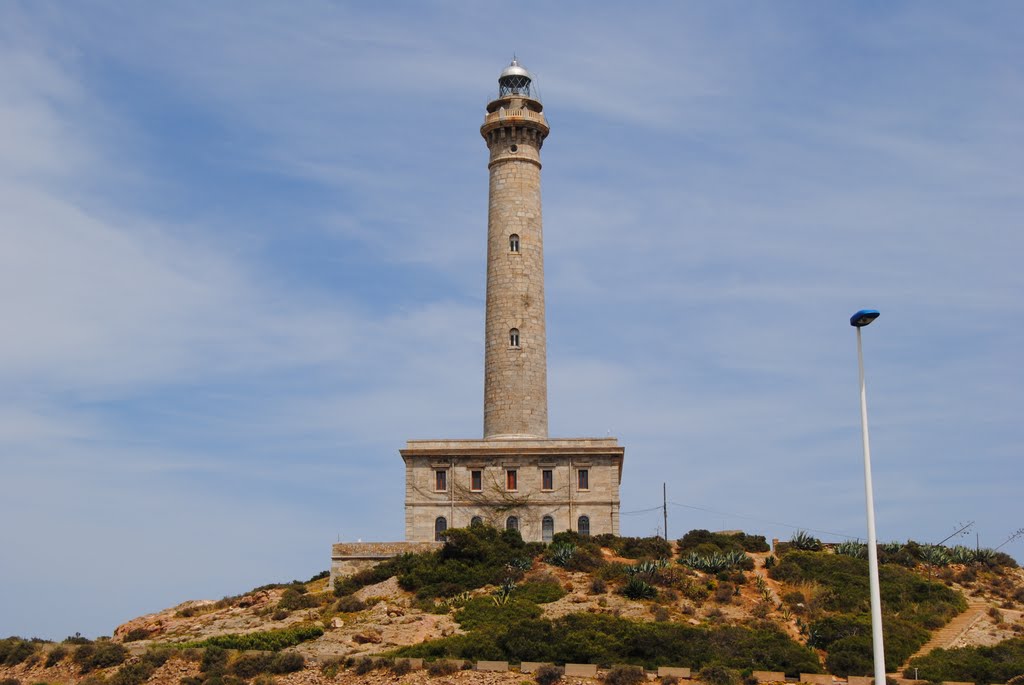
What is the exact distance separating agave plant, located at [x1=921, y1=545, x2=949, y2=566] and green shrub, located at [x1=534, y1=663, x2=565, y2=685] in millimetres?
24278

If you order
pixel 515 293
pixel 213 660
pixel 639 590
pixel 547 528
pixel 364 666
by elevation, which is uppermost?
pixel 515 293

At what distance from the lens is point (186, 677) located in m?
42.4

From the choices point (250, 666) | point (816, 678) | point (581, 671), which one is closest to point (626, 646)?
point (581, 671)

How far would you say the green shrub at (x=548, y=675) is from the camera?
1587 inches

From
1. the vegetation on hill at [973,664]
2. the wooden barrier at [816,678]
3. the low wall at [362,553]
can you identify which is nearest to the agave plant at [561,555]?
the low wall at [362,553]

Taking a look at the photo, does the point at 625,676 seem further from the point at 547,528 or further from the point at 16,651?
the point at 16,651

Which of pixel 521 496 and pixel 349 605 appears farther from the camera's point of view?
pixel 521 496

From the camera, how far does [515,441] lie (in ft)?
200

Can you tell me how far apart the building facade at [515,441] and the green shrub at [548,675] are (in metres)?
19.2

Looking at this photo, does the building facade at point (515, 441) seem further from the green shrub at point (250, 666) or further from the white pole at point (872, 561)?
the white pole at point (872, 561)

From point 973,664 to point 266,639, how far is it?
2454cm

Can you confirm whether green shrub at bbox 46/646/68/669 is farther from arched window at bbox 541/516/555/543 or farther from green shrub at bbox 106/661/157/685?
arched window at bbox 541/516/555/543

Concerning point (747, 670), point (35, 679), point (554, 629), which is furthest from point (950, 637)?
point (35, 679)

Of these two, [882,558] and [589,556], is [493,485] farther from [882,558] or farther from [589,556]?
[882,558]
